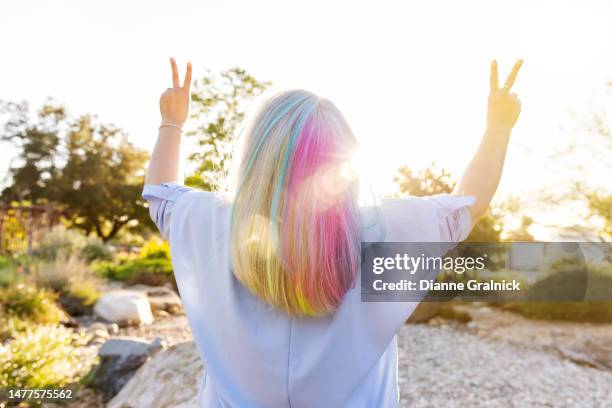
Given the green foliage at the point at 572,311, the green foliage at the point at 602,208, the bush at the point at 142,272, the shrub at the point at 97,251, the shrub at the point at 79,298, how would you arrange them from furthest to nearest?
the shrub at the point at 97,251
the bush at the point at 142,272
the green foliage at the point at 602,208
the shrub at the point at 79,298
the green foliage at the point at 572,311

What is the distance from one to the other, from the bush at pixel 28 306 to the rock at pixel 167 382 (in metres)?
3.61

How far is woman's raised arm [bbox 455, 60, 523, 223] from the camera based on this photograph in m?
1.05

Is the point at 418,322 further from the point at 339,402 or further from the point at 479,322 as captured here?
the point at 339,402

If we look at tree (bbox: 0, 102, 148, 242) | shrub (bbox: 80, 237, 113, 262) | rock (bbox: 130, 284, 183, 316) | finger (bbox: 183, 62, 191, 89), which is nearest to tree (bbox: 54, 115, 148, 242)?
tree (bbox: 0, 102, 148, 242)

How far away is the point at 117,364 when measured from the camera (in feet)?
14.5

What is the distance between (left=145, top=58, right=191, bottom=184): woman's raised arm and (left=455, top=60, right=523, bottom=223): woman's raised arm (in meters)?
0.61

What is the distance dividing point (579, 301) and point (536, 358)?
2682 mm

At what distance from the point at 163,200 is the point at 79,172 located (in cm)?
2548

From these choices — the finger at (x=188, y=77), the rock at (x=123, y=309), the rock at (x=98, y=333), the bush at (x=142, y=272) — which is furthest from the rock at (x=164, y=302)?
the finger at (x=188, y=77)

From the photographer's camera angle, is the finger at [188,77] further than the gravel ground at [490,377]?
No

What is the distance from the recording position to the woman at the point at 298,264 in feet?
3.01

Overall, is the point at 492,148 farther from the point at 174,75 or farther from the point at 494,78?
the point at 174,75

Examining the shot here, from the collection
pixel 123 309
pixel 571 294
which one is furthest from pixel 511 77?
pixel 123 309

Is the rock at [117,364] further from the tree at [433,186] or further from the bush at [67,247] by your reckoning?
the bush at [67,247]
